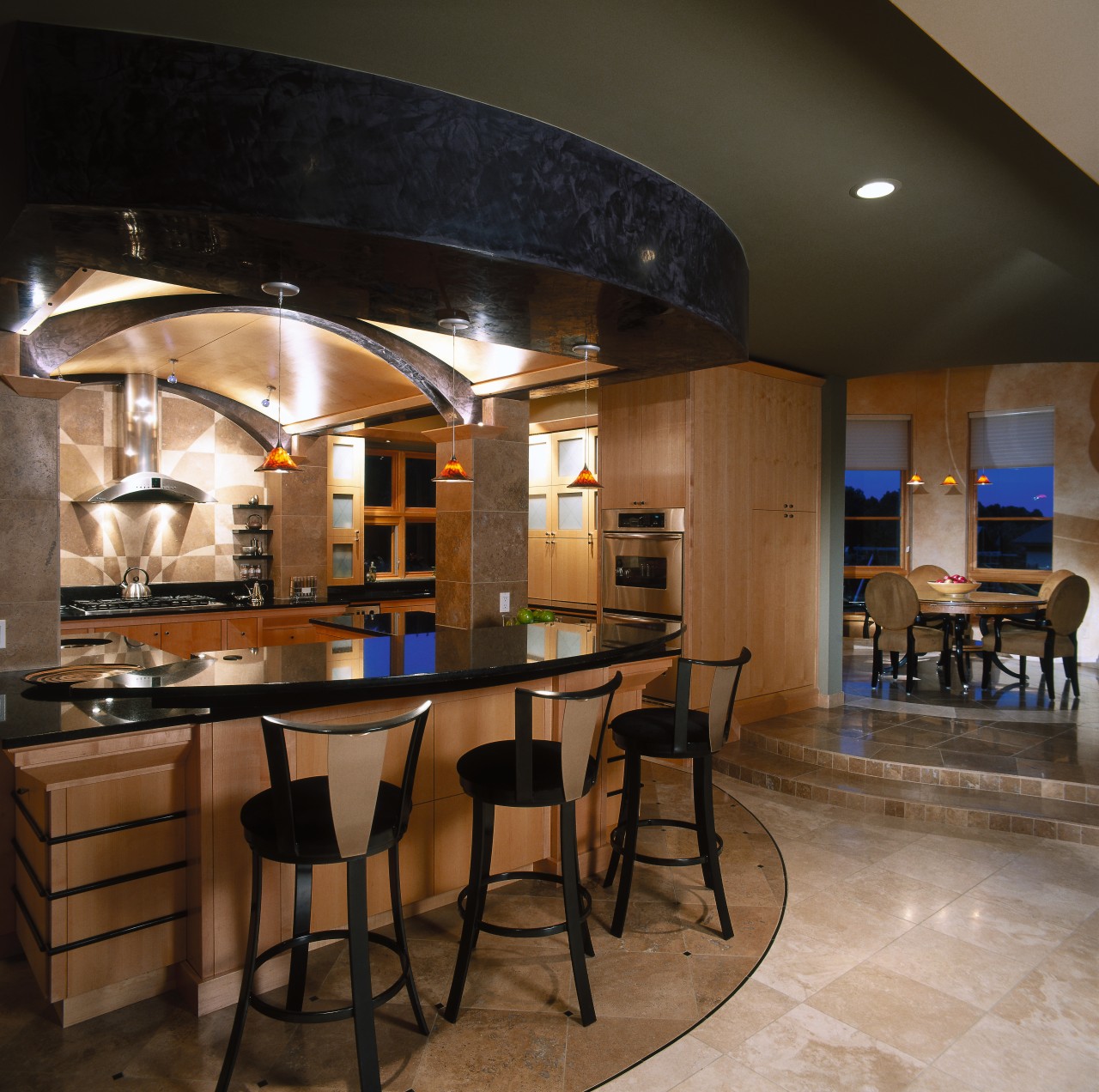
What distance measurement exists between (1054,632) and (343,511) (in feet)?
21.4

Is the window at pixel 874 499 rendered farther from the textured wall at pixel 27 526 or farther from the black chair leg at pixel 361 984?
the black chair leg at pixel 361 984

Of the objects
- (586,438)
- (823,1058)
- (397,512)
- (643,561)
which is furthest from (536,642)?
(397,512)

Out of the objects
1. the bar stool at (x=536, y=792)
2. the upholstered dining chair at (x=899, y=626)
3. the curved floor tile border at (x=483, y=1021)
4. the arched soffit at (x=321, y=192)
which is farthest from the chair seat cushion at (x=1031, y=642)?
the bar stool at (x=536, y=792)

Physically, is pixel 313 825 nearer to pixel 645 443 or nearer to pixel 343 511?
pixel 645 443

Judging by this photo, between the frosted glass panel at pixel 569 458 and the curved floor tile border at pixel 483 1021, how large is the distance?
449 cm

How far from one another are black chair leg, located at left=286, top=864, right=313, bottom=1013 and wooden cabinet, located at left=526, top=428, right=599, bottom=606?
4.61 m

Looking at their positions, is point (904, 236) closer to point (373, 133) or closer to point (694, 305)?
point (694, 305)

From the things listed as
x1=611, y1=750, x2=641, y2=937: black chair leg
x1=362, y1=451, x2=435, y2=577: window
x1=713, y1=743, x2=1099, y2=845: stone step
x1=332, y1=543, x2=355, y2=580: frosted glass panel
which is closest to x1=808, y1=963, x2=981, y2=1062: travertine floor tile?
x1=611, y1=750, x2=641, y2=937: black chair leg

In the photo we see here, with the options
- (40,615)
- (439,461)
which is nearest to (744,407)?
(439,461)

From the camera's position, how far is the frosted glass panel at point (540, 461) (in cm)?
752

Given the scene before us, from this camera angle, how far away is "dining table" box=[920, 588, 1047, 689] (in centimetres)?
645

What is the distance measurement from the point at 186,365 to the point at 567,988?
18.3 ft

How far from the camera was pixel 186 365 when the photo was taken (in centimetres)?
634

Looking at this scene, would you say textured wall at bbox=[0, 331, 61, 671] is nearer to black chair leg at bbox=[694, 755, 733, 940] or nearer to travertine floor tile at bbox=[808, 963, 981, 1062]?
black chair leg at bbox=[694, 755, 733, 940]
